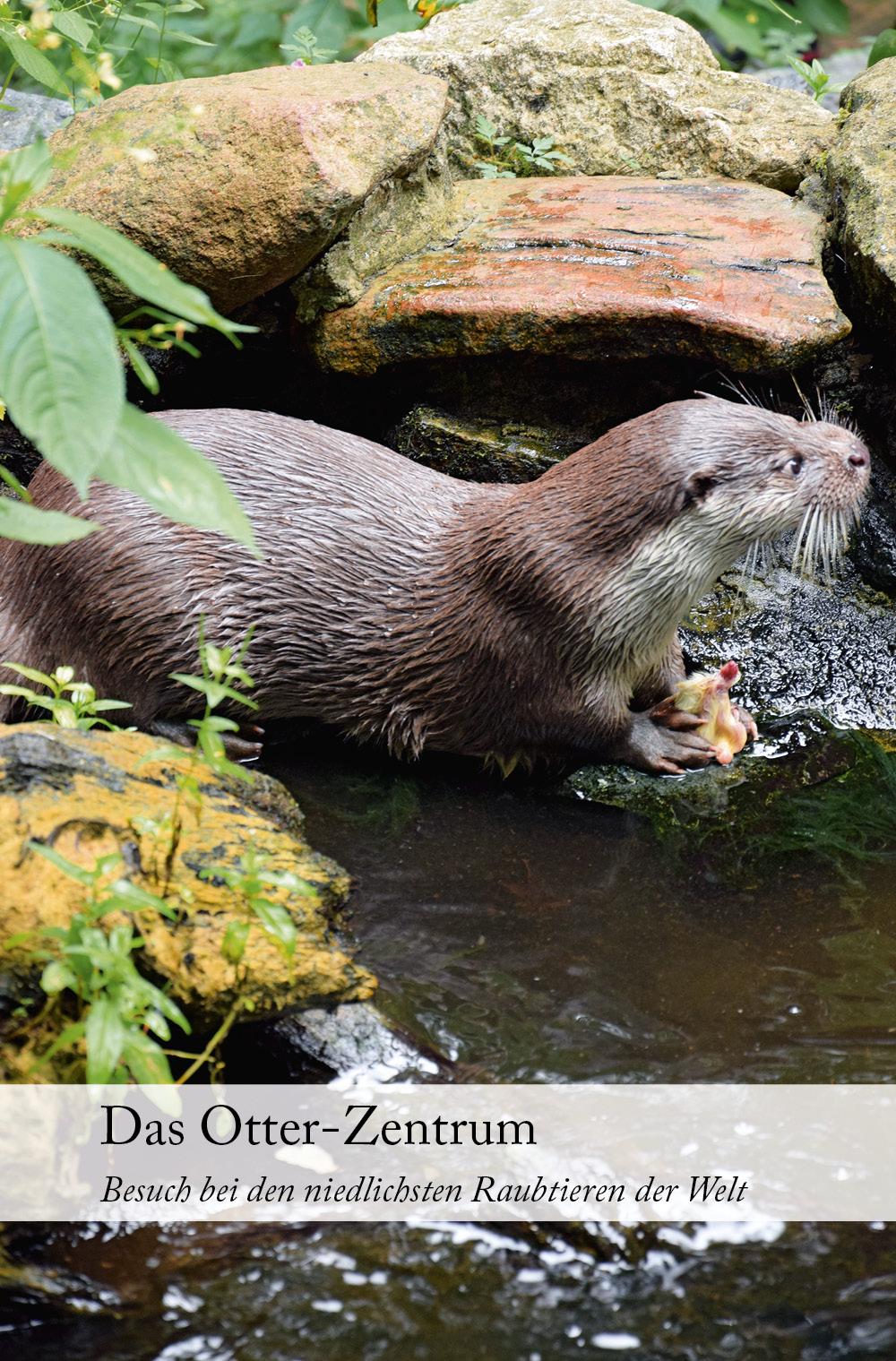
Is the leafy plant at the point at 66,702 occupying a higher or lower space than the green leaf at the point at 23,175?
lower

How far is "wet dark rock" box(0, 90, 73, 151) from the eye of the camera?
163 inches

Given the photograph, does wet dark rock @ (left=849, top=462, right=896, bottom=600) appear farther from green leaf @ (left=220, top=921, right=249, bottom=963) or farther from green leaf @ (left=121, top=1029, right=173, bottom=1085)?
green leaf @ (left=121, top=1029, right=173, bottom=1085)

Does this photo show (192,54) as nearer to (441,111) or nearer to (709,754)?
(441,111)

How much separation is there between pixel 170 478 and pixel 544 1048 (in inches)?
43.4

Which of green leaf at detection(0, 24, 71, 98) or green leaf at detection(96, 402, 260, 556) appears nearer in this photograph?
green leaf at detection(96, 402, 260, 556)

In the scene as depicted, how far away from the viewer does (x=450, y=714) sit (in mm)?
3098

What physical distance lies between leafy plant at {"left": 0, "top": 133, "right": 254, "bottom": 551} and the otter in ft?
4.45

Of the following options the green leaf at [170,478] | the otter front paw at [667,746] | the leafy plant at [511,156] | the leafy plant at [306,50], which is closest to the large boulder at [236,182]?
the leafy plant at [511,156]

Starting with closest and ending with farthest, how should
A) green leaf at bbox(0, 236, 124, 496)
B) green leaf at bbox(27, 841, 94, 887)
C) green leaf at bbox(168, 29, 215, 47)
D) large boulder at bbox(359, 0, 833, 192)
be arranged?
green leaf at bbox(0, 236, 124, 496)
green leaf at bbox(27, 841, 94, 887)
green leaf at bbox(168, 29, 215, 47)
large boulder at bbox(359, 0, 833, 192)

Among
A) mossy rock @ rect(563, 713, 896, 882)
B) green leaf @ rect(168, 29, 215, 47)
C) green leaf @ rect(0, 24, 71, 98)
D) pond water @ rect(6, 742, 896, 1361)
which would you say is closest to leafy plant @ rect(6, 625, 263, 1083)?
pond water @ rect(6, 742, 896, 1361)

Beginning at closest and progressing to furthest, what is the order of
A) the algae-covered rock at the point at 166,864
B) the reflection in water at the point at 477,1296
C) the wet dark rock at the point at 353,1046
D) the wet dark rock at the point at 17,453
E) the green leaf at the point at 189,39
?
the reflection in water at the point at 477,1296
the algae-covered rock at the point at 166,864
the wet dark rock at the point at 353,1046
the wet dark rock at the point at 17,453
the green leaf at the point at 189,39

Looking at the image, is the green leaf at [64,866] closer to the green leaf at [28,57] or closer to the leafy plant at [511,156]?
the green leaf at [28,57]

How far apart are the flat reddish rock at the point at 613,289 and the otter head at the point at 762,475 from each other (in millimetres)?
406

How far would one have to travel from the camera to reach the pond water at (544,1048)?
1.67m
